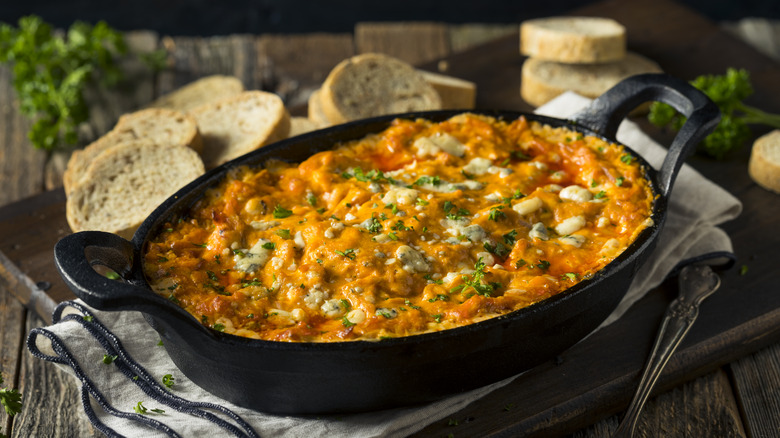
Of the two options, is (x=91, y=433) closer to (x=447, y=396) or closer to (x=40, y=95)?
(x=447, y=396)

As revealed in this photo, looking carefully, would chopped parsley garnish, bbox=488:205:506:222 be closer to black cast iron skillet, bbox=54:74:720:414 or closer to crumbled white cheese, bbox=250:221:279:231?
black cast iron skillet, bbox=54:74:720:414

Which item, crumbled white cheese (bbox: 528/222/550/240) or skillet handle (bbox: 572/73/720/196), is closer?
crumbled white cheese (bbox: 528/222/550/240)

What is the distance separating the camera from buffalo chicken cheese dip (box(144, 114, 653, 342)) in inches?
104

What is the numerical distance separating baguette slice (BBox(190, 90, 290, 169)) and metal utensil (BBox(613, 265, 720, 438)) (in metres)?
2.01

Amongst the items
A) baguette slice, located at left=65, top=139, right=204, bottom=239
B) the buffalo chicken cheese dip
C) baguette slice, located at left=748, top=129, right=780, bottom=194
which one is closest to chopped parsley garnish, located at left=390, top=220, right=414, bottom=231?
the buffalo chicken cheese dip

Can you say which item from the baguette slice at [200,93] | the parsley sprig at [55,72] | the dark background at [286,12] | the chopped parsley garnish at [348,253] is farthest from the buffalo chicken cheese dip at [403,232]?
the dark background at [286,12]

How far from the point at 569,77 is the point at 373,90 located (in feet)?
3.98

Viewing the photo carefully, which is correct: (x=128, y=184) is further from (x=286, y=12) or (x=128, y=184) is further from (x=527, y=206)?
(x=286, y=12)

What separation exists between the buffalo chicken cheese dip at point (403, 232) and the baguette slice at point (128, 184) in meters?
0.69

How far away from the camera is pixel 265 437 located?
263 centimetres

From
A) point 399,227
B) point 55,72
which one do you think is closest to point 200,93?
point 55,72

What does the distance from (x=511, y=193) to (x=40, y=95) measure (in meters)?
3.10

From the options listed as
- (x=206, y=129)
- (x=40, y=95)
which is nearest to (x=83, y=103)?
(x=40, y=95)

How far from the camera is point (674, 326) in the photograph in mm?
3205
